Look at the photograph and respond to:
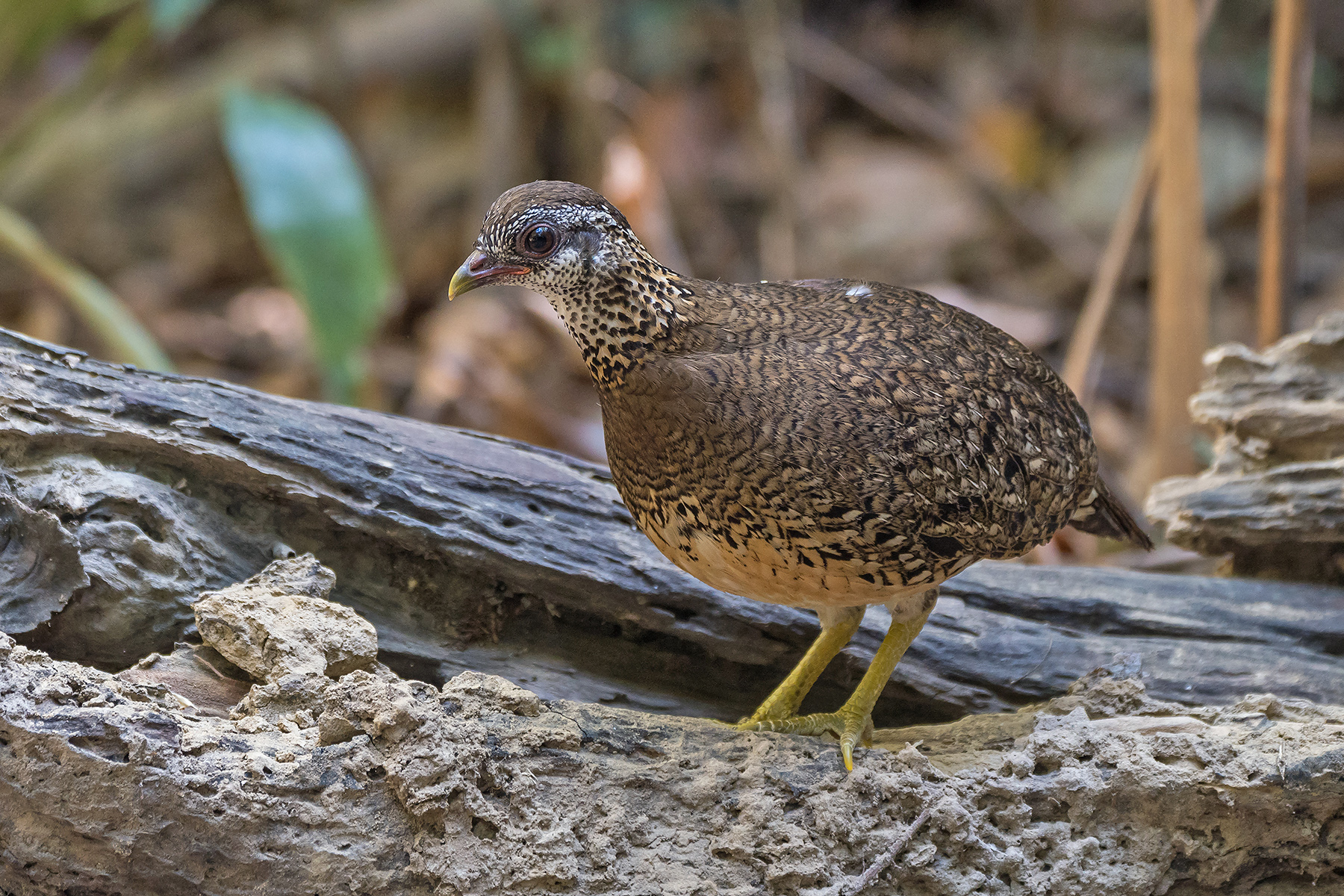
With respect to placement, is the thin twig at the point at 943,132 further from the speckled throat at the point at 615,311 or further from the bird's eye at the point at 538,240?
the bird's eye at the point at 538,240

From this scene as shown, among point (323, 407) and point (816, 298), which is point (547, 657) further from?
point (816, 298)

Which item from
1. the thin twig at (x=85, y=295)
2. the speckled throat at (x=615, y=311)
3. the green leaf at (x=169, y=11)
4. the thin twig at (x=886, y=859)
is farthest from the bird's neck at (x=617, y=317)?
the green leaf at (x=169, y=11)

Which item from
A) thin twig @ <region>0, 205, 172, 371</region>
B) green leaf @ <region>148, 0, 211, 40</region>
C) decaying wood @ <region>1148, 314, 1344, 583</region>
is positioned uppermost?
green leaf @ <region>148, 0, 211, 40</region>

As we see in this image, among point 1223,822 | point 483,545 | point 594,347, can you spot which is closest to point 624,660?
point 483,545

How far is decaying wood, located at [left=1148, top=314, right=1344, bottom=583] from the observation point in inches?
143

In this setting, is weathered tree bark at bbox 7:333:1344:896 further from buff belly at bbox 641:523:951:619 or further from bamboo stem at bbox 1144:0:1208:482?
bamboo stem at bbox 1144:0:1208:482

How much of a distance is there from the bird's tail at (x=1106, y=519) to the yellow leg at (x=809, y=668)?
754 mm

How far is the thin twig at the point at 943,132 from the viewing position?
779 centimetres

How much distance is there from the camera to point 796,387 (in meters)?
2.66

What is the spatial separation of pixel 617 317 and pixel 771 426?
41 cm

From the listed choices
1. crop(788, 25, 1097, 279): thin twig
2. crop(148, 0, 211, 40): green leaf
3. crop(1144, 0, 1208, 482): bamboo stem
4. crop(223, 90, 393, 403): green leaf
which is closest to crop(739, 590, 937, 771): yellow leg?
crop(1144, 0, 1208, 482): bamboo stem

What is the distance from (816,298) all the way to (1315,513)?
1772 millimetres

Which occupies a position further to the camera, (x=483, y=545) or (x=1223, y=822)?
(x=483, y=545)

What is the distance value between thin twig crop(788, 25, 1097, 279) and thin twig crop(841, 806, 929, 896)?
555 cm
